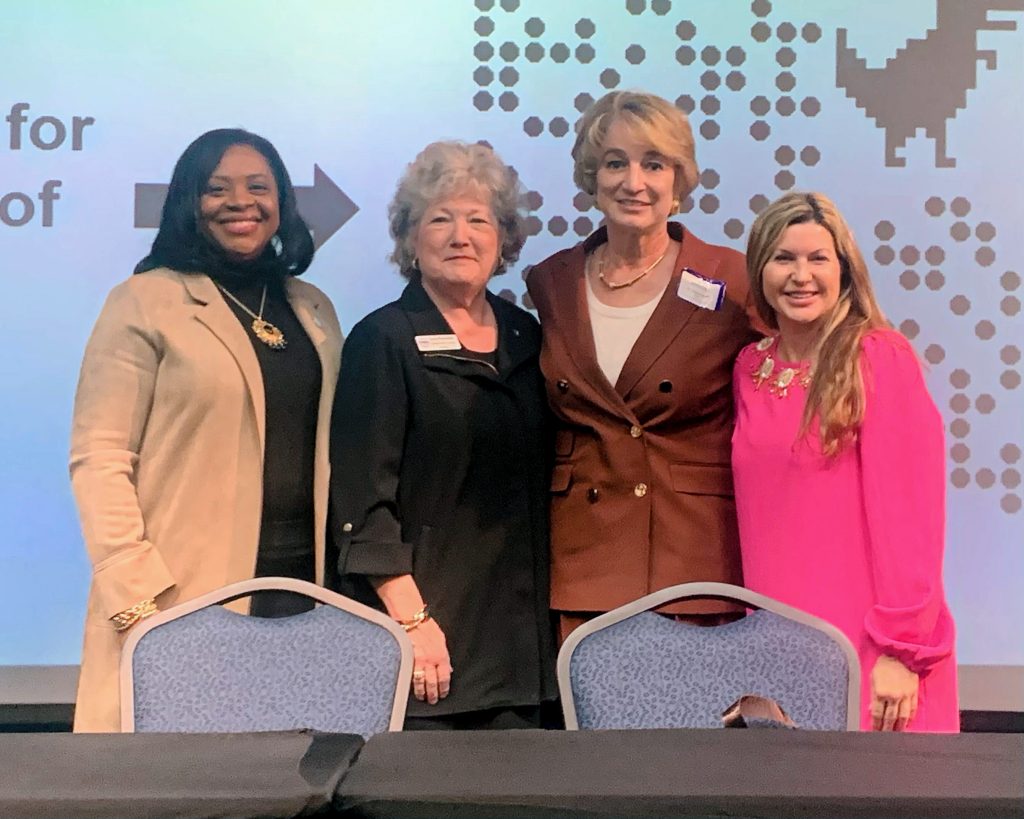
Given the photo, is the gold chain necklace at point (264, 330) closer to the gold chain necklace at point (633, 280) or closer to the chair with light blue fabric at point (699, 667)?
A: the gold chain necklace at point (633, 280)

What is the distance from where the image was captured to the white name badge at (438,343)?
216 centimetres

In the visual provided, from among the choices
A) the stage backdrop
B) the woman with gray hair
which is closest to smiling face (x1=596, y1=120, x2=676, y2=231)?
the woman with gray hair

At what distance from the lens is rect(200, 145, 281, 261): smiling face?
234 cm

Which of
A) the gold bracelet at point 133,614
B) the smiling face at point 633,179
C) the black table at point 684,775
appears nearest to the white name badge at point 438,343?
the smiling face at point 633,179

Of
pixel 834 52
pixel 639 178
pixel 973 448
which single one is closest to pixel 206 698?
pixel 639 178

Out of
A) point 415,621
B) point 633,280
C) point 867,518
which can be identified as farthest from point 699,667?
point 633,280

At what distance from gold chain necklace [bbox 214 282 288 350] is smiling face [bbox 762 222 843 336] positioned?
1135 millimetres

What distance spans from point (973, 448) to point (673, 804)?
2.19 metres

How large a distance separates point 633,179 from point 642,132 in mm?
112

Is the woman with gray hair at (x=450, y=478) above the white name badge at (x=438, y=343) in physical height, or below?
below

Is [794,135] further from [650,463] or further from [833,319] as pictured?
[650,463]

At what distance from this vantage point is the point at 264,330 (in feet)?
7.61

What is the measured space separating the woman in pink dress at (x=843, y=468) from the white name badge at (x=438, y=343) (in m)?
A: 0.64

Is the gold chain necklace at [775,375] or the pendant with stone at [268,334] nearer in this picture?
the gold chain necklace at [775,375]
